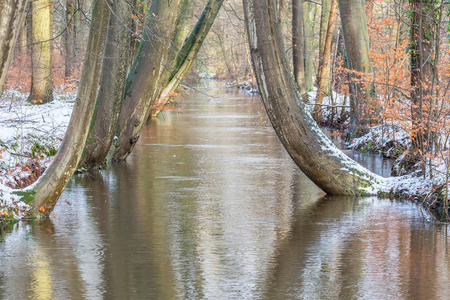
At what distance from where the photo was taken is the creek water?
22.0 ft

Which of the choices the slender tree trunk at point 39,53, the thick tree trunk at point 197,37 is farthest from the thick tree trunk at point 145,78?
the slender tree trunk at point 39,53

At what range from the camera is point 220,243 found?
8531 millimetres

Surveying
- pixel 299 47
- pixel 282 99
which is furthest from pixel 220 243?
pixel 299 47

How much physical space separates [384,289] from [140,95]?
1023 cm

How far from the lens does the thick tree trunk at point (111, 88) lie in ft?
46.4

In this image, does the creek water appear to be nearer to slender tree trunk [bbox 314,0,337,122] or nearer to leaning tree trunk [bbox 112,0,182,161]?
leaning tree trunk [bbox 112,0,182,161]

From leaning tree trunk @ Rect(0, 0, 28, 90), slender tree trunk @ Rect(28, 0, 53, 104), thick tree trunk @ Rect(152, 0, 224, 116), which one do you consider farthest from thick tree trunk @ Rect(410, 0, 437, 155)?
slender tree trunk @ Rect(28, 0, 53, 104)

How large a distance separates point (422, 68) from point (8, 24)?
363 inches

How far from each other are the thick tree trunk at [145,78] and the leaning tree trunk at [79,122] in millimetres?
5572

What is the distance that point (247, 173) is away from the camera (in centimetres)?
1426

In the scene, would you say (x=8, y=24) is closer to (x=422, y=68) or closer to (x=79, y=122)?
(x=79, y=122)

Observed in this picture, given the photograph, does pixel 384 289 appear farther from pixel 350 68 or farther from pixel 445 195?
pixel 350 68

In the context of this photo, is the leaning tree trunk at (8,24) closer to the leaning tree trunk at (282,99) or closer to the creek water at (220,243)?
the creek water at (220,243)

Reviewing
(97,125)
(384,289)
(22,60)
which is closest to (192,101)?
(22,60)
